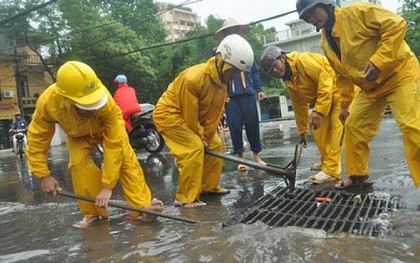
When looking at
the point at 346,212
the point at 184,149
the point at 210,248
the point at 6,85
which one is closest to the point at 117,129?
the point at 184,149

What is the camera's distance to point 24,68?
1193 inches

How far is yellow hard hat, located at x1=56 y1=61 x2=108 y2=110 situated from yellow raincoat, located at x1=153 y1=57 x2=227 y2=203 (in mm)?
929

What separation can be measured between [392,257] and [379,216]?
877mm

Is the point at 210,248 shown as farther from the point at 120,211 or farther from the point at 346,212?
the point at 120,211

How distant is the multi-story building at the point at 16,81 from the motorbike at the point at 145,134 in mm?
19583

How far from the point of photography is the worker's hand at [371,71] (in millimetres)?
3172

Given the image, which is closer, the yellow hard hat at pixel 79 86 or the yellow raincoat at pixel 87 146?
the yellow hard hat at pixel 79 86

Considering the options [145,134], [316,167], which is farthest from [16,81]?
[316,167]

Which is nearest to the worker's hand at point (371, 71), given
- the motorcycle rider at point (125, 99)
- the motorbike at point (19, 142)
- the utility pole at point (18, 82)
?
the motorcycle rider at point (125, 99)

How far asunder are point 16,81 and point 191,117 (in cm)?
2825

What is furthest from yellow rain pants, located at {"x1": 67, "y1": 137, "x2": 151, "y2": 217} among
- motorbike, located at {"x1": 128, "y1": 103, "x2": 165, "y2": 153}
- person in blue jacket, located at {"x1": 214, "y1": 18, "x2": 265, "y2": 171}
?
motorbike, located at {"x1": 128, "y1": 103, "x2": 165, "y2": 153}

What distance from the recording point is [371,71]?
125 inches

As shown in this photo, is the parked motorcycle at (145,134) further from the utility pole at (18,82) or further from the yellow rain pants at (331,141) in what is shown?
the utility pole at (18,82)

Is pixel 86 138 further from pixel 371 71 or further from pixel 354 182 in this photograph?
pixel 354 182
